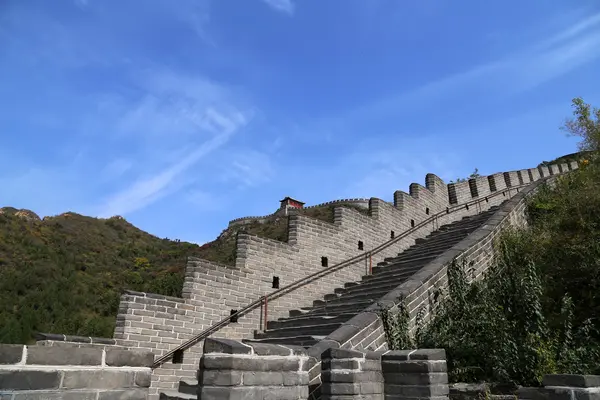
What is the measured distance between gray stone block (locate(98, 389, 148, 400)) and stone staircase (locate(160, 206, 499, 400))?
3.93 meters

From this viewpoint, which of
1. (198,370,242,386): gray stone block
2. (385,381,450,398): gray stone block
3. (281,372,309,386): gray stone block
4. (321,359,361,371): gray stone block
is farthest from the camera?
(321,359,361,371): gray stone block

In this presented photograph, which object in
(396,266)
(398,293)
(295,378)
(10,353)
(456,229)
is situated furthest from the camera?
(456,229)

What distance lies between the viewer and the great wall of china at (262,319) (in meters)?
2.17

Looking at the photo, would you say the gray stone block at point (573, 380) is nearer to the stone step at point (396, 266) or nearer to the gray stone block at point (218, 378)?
the gray stone block at point (218, 378)

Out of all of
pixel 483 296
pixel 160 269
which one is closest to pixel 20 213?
pixel 160 269

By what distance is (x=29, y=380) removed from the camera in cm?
195

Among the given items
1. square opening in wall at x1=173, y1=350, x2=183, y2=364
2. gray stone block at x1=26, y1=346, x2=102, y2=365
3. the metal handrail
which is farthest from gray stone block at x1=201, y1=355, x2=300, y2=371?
square opening in wall at x1=173, y1=350, x2=183, y2=364

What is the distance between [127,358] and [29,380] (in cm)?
46

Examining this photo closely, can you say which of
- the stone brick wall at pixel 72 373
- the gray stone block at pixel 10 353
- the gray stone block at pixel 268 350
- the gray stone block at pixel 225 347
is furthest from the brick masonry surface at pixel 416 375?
the gray stone block at pixel 10 353

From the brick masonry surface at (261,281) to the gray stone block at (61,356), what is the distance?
183 inches

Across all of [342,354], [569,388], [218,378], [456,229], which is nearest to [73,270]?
[456,229]

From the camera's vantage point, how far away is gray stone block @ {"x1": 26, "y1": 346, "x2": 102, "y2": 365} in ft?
6.54

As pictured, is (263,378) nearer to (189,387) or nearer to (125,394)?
(125,394)

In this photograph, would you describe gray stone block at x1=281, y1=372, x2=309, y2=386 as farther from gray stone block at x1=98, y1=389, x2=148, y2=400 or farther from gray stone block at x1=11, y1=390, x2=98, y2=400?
gray stone block at x1=11, y1=390, x2=98, y2=400
